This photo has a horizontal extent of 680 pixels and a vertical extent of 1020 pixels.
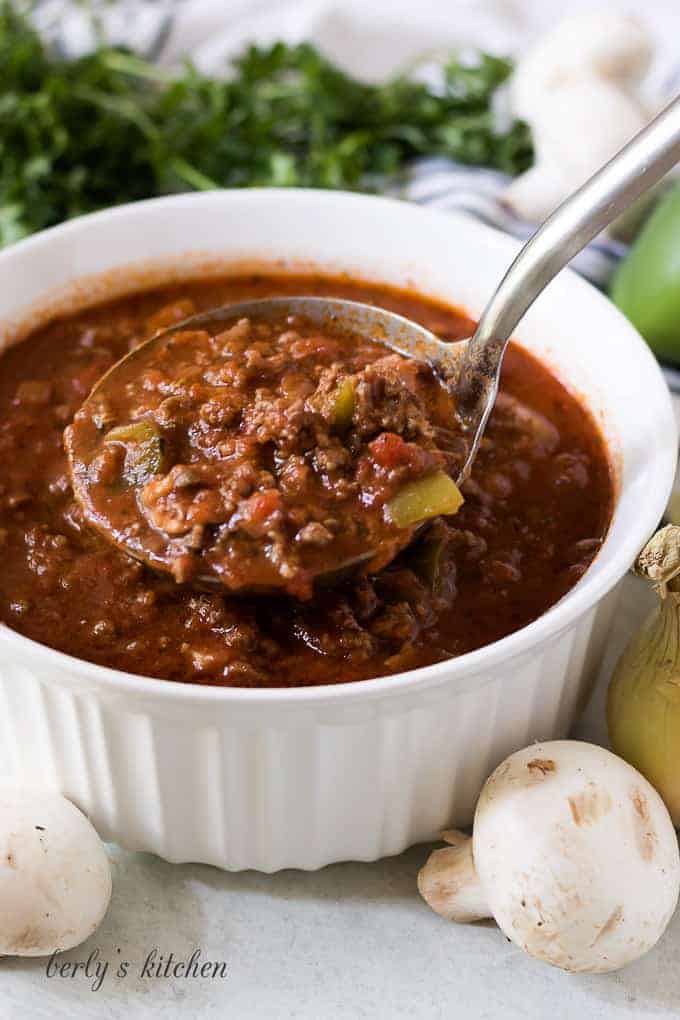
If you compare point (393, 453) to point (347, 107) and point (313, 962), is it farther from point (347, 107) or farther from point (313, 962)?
point (347, 107)

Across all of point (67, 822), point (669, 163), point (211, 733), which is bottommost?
point (67, 822)

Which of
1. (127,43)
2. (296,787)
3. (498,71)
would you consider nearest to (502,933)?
(296,787)

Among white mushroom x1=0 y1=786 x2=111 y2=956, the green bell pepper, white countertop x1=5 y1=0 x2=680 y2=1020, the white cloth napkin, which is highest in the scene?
the white cloth napkin

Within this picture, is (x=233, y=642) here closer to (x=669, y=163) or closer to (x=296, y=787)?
(x=296, y=787)

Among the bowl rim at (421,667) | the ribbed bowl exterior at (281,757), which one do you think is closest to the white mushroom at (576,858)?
the ribbed bowl exterior at (281,757)

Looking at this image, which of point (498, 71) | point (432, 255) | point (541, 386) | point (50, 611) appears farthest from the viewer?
point (498, 71)

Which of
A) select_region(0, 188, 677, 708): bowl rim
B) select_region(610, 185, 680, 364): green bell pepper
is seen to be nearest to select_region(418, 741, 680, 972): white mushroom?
select_region(0, 188, 677, 708): bowl rim

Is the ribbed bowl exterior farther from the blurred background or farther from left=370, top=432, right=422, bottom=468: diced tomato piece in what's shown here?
the blurred background

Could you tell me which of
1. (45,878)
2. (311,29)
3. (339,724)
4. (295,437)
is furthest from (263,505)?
(311,29)
